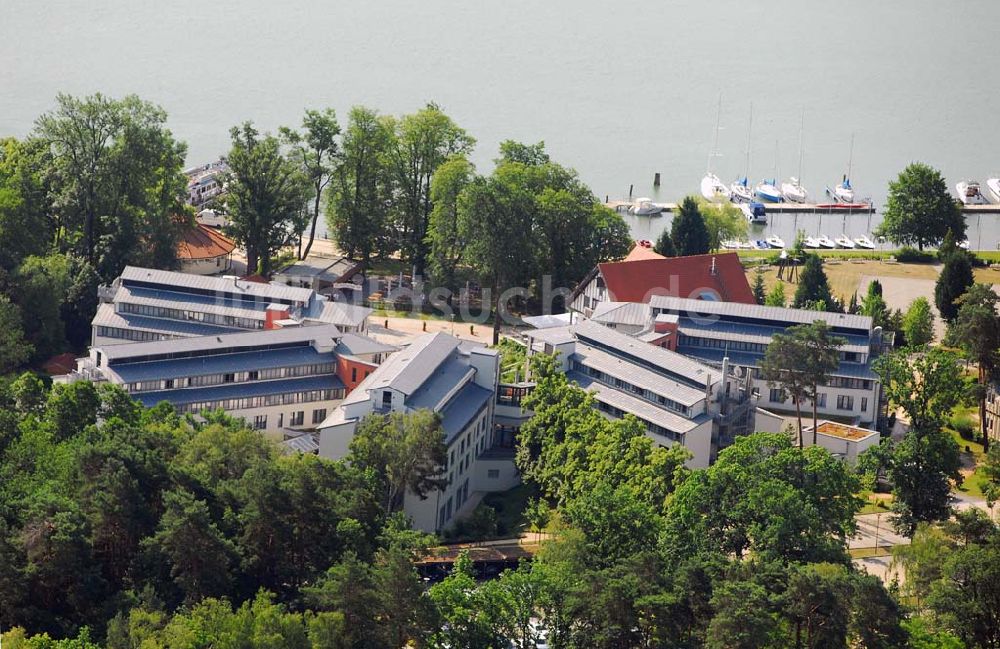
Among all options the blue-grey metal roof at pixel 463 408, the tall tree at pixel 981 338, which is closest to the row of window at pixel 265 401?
the blue-grey metal roof at pixel 463 408

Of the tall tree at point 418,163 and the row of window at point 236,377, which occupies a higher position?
the tall tree at point 418,163

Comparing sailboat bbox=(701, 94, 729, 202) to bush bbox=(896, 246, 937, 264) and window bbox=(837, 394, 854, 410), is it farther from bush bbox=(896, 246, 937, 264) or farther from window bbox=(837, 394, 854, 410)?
window bbox=(837, 394, 854, 410)

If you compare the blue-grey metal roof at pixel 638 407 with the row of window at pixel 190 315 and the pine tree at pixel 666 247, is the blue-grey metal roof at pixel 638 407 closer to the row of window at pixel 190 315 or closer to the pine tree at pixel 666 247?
the row of window at pixel 190 315

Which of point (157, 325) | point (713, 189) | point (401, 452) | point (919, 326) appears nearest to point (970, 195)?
point (713, 189)

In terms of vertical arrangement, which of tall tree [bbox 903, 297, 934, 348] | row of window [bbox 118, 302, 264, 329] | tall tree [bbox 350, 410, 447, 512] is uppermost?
tall tree [bbox 903, 297, 934, 348]

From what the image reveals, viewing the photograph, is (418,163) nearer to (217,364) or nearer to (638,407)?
(217,364)

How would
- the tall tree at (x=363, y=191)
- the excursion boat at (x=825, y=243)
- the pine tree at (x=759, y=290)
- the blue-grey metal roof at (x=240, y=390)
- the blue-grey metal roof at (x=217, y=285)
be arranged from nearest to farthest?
1. the blue-grey metal roof at (x=240, y=390)
2. the blue-grey metal roof at (x=217, y=285)
3. the pine tree at (x=759, y=290)
4. the tall tree at (x=363, y=191)
5. the excursion boat at (x=825, y=243)

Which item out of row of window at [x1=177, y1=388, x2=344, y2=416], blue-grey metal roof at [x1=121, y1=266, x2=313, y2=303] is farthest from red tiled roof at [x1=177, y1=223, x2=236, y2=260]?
row of window at [x1=177, y1=388, x2=344, y2=416]
